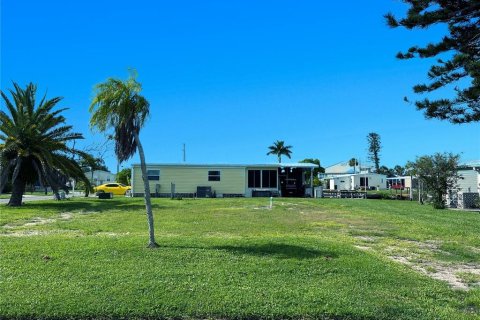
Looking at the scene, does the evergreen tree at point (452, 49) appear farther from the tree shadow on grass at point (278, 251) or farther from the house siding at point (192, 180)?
the house siding at point (192, 180)

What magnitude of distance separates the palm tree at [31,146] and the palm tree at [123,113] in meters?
13.4

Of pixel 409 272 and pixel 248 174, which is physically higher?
pixel 248 174

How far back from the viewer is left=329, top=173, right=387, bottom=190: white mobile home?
62531 millimetres

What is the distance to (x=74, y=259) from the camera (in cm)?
703

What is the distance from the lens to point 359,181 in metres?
62.8

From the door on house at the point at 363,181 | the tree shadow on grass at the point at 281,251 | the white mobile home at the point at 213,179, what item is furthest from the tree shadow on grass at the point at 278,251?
the door on house at the point at 363,181

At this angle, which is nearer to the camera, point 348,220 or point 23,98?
point 348,220

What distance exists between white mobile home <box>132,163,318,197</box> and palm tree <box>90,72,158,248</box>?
24870 millimetres

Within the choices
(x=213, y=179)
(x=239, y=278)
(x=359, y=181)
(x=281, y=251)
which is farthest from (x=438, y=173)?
(x=359, y=181)

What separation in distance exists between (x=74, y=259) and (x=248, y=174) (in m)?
28.4

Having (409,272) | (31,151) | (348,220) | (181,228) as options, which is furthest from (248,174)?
(409,272)

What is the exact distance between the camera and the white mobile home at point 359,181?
6253cm

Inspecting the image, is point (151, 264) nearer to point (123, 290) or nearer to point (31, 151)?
point (123, 290)

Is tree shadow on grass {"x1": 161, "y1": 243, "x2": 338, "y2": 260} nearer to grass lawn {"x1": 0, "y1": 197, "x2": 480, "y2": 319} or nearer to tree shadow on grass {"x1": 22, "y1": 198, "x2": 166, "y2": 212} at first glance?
grass lawn {"x1": 0, "y1": 197, "x2": 480, "y2": 319}
